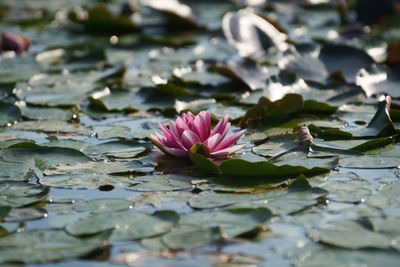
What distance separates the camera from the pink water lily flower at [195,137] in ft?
7.20

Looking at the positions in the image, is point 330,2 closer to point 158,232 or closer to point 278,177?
point 278,177

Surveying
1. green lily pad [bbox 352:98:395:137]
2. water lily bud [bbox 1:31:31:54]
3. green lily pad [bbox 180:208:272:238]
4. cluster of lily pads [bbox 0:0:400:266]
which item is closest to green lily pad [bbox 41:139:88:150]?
cluster of lily pads [bbox 0:0:400:266]

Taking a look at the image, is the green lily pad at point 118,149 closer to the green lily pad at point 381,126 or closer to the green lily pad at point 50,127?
the green lily pad at point 50,127

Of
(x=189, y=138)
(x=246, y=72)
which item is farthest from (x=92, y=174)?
(x=246, y=72)

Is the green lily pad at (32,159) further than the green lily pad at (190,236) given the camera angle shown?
Yes

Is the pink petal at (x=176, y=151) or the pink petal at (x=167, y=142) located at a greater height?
the pink petal at (x=167, y=142)

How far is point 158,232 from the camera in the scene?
5.29 ft

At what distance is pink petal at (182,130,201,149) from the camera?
2.16 meters

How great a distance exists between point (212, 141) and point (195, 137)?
0.21ft

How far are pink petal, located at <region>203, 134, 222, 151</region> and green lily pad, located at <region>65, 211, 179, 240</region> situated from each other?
0.51 metres

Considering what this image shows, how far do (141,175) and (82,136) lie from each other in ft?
2.01

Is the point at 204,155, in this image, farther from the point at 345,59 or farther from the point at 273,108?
the point at 345,59

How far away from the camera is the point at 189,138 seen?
7.17 ft

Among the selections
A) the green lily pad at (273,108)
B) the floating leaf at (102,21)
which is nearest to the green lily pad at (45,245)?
the green lily pad at (273,108)
